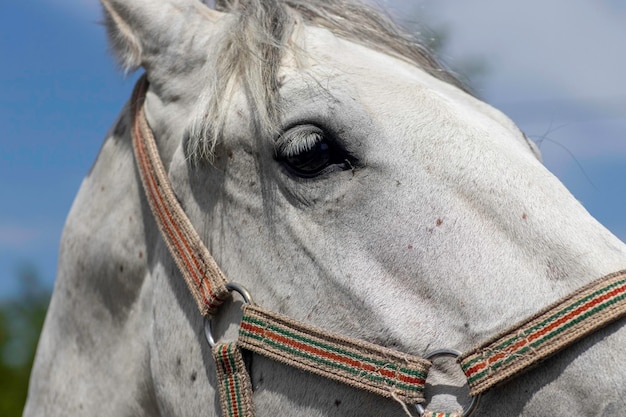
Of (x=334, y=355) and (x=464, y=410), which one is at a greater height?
(x=334, y=355)

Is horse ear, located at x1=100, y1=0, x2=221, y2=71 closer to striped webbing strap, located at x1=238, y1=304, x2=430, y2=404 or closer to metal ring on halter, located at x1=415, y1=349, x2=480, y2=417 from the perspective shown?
striped webbing strap, located at x1=238, y1=304, x2=430, y2=404

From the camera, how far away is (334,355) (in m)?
1.86

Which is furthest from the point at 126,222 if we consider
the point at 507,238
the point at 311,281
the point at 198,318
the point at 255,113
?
the point at 507,238

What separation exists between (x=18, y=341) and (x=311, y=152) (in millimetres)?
19918

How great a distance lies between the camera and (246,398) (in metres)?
1.98

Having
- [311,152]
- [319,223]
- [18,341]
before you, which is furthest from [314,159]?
[18,341]

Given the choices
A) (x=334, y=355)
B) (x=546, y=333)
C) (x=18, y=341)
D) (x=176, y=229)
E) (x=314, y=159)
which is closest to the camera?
(x=546, y=333)

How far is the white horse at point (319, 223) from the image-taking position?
1724 millimetres

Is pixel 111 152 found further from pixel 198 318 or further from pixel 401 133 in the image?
pixel 401 133

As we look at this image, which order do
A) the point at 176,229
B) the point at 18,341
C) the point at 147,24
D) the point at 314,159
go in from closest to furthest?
1. the point at 314,159
2. the point at 176,229
3. the point at 147,24
4. the point at 18,341

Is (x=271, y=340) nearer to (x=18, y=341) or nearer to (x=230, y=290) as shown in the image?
(x=230, y=290)

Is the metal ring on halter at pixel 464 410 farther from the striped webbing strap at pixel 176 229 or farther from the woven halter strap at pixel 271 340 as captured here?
the striped webbing strap at pixel 176 229

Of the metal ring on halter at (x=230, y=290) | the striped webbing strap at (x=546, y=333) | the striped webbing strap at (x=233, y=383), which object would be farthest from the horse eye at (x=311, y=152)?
the striped webbing strap at (x=546, y=333)

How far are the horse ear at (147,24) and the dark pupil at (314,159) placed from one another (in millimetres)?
714
